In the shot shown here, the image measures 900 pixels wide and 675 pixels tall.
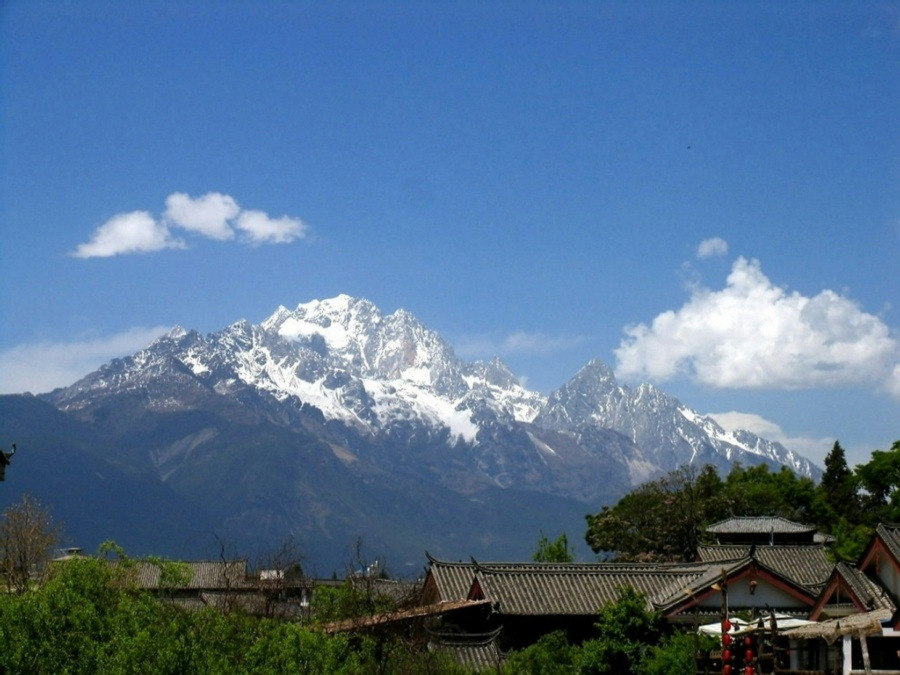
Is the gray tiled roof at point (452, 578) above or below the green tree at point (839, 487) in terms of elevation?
below

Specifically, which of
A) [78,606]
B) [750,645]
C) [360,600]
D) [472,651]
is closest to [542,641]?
[472,651]

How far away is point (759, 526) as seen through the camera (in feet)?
240

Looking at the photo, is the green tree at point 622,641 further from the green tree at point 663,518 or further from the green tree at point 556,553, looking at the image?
the green tree at point 663,518

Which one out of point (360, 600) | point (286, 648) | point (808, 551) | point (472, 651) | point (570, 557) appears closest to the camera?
point (286, 648)

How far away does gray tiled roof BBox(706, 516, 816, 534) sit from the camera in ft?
238

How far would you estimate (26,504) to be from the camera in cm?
6103

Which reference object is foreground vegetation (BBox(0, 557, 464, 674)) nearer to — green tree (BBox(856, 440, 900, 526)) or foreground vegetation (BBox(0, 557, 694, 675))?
foreground vegetation (BBox(0, 557, 694, 675))

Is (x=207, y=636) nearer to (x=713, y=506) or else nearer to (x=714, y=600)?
(x=714, y=600)

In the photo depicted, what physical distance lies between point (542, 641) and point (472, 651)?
9.14 feet

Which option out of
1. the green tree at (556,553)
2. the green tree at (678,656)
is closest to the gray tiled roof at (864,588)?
the green tree at (678,656)

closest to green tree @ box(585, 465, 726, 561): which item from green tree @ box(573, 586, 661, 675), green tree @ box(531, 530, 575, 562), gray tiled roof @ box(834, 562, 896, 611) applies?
green tree @ box(531, 530, 575, 562)

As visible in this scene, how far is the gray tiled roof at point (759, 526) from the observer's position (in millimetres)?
72438

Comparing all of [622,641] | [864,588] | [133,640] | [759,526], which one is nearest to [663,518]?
[759,526]

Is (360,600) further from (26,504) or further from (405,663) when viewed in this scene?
(26,504)
